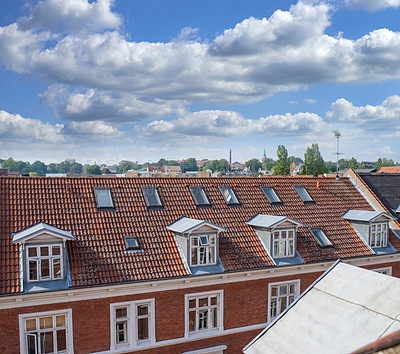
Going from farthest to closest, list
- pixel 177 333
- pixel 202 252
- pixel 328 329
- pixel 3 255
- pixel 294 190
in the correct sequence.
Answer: pixel 294 190, pixel 202 252, pixel 177 333, pixel 3 255, pixel 328 329

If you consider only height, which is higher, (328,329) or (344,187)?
(344,187)

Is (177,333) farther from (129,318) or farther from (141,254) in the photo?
(141,254)

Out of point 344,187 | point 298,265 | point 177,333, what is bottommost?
point 177,333

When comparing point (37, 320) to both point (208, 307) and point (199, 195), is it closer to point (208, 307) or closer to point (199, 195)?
point (208, 307)

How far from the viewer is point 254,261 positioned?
52.4 ft

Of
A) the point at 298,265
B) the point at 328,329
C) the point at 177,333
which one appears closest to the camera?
the point at 328,329

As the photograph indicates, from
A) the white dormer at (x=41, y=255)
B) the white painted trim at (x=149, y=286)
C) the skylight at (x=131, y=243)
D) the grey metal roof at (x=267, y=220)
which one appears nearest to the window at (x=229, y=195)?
the grey metal roof at (x=267, y=220)

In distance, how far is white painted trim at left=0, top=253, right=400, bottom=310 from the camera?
12359 millimetres

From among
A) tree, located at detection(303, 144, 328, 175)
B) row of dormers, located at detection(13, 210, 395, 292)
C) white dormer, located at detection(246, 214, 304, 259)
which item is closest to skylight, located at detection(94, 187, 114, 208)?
row of dormers, located at detection(13, 210, 395, 292)

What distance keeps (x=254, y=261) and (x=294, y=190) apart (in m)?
6.45

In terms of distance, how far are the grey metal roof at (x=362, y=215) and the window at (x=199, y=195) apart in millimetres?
7717

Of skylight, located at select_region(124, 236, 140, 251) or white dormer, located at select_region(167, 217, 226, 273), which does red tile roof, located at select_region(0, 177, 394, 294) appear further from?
white dormer, located at select_region(167, 217, 226, 273)

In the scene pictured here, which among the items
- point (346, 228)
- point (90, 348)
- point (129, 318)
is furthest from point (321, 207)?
point (90, 348)

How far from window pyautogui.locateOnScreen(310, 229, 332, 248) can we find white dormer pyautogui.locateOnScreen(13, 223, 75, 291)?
1139 cm
